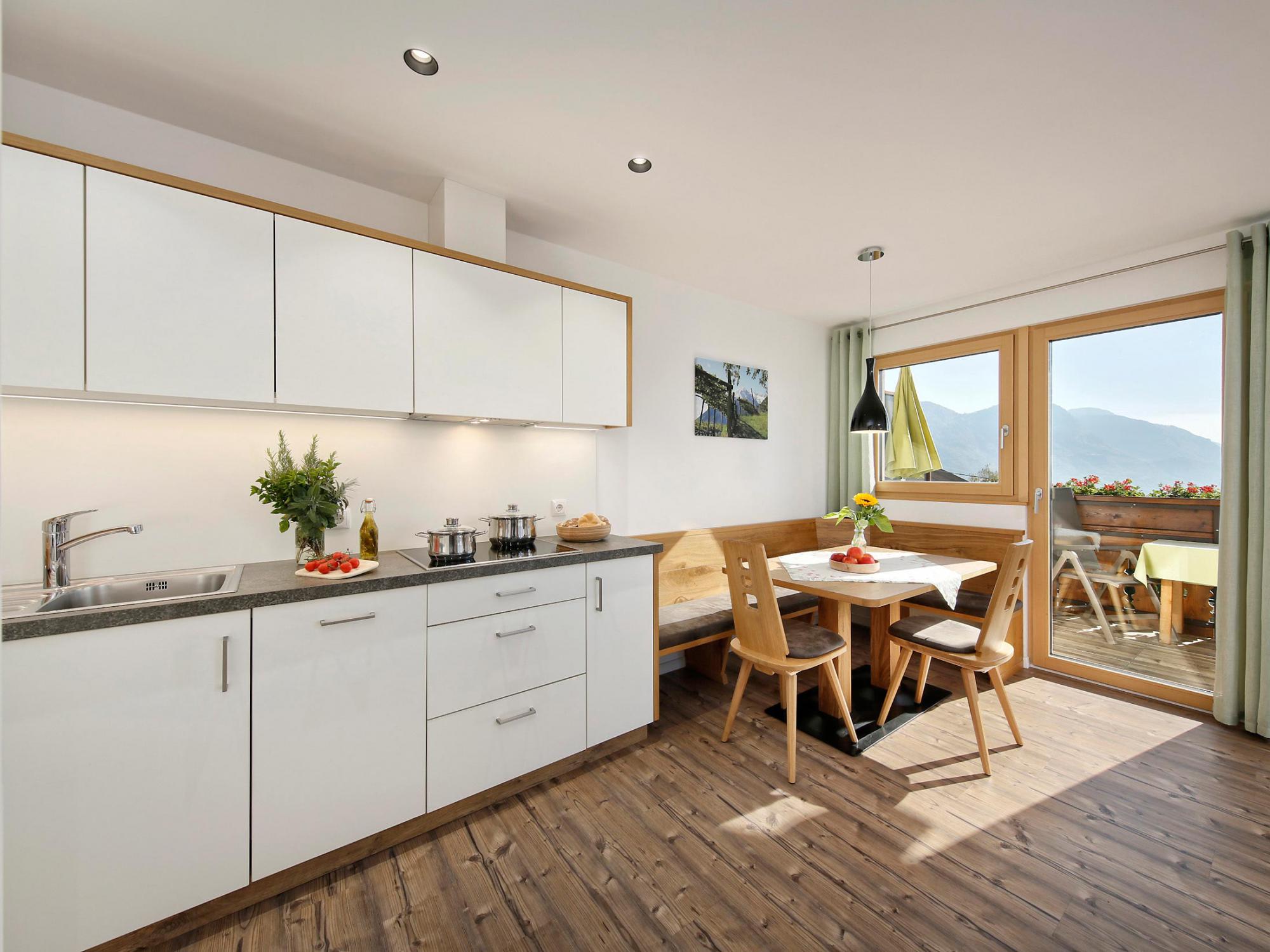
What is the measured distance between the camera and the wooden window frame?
3.62 m

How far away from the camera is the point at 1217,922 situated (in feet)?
5.40

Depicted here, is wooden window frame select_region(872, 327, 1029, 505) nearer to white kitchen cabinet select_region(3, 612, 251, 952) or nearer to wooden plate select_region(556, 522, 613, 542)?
wooden plate select_region(556, 522, 613, 542)

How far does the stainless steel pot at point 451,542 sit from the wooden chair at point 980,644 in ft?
6.87

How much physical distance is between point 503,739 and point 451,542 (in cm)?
78

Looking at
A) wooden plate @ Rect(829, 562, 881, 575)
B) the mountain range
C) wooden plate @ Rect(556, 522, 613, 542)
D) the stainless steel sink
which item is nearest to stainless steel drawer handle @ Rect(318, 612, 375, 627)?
the stainless steel sink

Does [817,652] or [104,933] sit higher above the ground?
[817,652]

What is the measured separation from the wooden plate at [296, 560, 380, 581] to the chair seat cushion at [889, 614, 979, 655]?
7.88 ft

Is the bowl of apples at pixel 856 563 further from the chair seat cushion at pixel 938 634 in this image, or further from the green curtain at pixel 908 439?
the green curtain at pixel 908 439

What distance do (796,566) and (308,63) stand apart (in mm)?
2878

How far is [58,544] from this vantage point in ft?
5.70

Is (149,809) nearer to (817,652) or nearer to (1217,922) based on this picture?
(817,652)

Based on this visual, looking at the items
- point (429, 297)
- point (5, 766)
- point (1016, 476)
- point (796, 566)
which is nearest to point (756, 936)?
point (796, 566)

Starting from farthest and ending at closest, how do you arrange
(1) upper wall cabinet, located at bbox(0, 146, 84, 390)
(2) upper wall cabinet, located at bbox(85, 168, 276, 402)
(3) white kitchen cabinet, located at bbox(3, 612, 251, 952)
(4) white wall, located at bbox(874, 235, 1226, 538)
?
(4) white wall, located at bbox(874, 235, 1226, 538)
(2) upper wall cabinet, located at bbox(85, 168, 276, 402)
(1) upper wall cabinet, located at bbox(0, 146, 84, 390)
(3) white kitchen cabinet, located at bbox(3, 612, 251, 952)

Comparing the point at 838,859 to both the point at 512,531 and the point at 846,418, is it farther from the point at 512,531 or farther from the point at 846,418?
the point at 846,418
